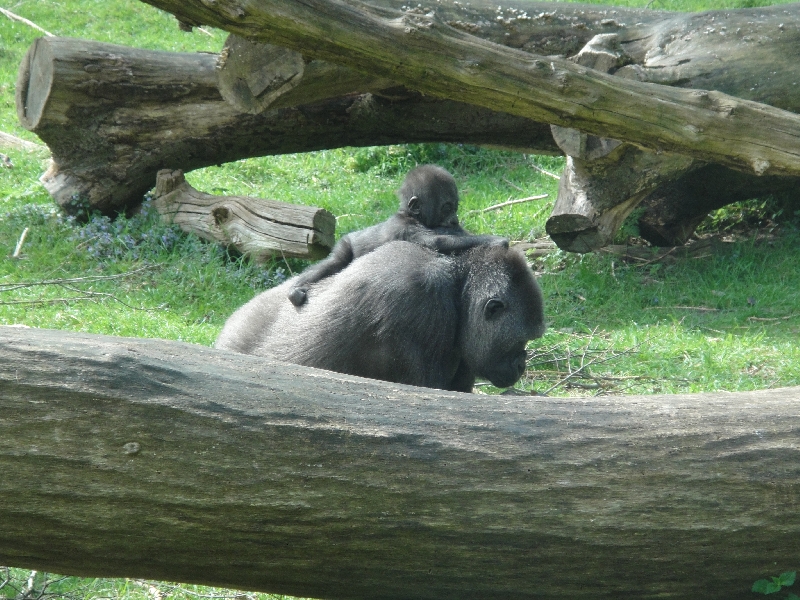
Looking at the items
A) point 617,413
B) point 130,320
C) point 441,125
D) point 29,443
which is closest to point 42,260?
point 130,320

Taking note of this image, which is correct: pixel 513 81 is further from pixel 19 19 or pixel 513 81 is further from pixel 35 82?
pixel 19 19

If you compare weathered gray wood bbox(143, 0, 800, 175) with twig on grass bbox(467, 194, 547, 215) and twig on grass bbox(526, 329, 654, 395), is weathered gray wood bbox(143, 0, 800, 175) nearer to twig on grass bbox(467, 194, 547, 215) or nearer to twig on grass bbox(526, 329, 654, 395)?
twig on grass bbox(526, 329, 654, 395)

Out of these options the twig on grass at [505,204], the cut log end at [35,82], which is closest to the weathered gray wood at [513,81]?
the twig on grass at [505,204]

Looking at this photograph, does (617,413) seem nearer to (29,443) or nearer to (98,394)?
(98,394)

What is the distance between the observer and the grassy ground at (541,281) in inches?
225

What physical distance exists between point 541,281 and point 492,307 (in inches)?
113

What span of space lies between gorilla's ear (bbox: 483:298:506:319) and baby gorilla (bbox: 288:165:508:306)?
416mm

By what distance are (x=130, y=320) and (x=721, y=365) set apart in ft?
12.8

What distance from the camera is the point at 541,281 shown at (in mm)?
7133

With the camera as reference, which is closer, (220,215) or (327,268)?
(327,268)

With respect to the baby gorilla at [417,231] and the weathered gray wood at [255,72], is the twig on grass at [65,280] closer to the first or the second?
the weathered gray wood at [255,72]

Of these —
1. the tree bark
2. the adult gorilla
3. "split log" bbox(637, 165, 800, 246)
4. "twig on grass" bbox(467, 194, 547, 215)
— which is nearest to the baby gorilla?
the adult gorilla

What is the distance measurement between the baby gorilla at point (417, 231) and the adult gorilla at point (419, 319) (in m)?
0.15

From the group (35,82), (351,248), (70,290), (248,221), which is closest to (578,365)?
(351,248)
